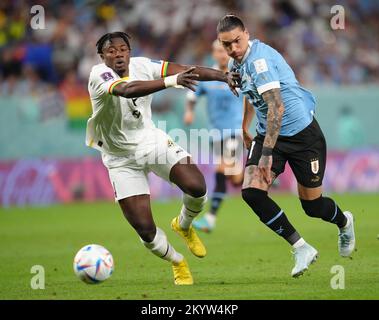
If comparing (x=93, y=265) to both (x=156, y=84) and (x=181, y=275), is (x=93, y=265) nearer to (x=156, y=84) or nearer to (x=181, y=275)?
(x=181, y=275)

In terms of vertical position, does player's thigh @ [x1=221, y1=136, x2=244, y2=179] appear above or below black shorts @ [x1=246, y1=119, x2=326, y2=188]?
above

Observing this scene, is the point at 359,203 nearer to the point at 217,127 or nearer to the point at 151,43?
Result: the point at 217,127

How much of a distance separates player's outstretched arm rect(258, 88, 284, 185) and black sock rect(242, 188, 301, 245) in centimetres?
37

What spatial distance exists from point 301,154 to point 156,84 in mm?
1811

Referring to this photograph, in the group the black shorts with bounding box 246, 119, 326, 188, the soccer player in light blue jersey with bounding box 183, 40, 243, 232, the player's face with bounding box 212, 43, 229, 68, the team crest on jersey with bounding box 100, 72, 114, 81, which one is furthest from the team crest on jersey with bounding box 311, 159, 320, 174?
the soccer player in light blue jersey with bounding box 183, 40, 243, 232

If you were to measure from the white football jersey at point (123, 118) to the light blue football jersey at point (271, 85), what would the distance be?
100 centimetres

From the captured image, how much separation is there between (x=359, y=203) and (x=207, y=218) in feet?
16.3

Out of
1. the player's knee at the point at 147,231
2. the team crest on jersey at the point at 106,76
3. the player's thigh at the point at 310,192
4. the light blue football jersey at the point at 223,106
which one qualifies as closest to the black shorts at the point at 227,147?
the light blue football jersey at the point at 223,106

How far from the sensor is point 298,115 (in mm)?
9109

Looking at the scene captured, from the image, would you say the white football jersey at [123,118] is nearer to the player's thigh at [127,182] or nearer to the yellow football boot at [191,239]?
the player's thigh at [127,182]

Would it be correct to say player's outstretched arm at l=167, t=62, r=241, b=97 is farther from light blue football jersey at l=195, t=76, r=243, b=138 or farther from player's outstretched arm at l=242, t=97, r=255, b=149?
light blue football jersey at l=195, t=76, r=243, b=138

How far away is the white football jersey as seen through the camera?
9.41 meters

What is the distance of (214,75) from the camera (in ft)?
30.5

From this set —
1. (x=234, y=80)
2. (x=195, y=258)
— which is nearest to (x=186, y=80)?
(x=234, y=80)
